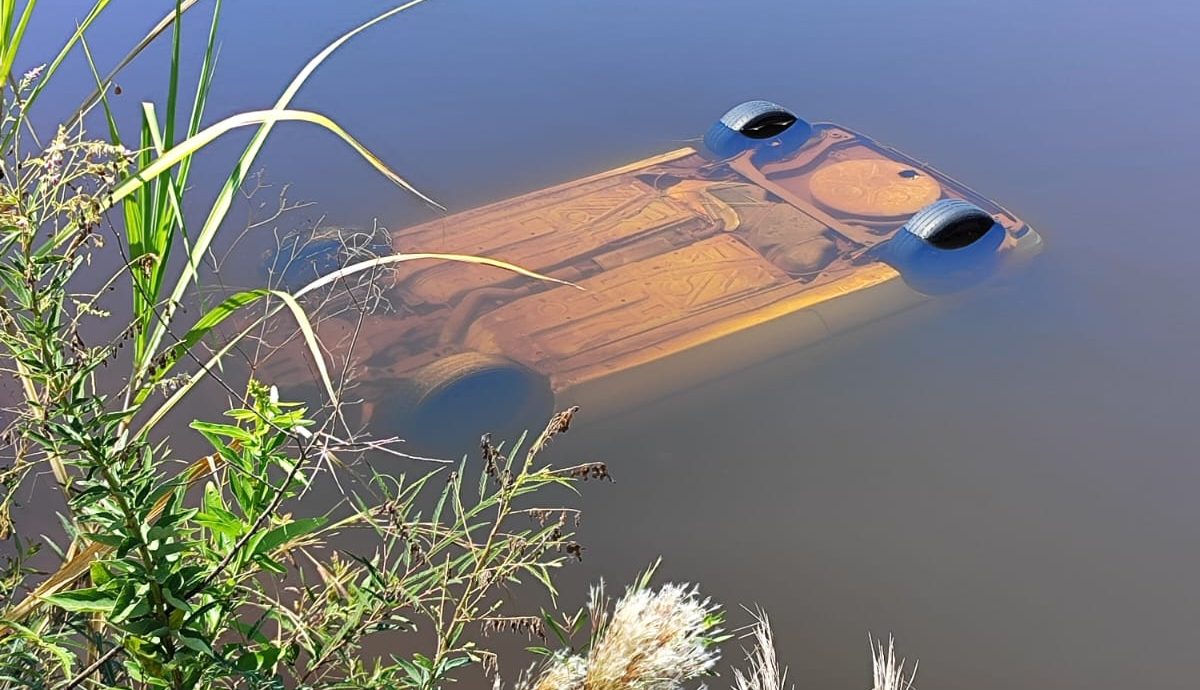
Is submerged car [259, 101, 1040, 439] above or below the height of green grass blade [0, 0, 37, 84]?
below

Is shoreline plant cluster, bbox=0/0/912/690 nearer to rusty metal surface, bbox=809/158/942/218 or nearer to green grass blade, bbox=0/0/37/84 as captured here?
green grass blade, bbox=0/0/37/84

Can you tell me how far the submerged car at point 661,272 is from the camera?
363 cm

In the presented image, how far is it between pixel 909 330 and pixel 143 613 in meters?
3.62

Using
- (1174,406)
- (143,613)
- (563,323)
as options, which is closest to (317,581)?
(563,323)

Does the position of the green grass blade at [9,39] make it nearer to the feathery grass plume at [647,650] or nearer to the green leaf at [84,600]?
the green leaf at [84,600]

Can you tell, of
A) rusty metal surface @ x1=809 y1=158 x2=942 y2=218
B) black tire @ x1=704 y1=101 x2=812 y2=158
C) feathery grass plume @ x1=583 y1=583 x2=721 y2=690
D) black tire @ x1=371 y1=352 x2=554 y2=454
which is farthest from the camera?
black tire @ x1=704 y1=101 x2=812 y2=158

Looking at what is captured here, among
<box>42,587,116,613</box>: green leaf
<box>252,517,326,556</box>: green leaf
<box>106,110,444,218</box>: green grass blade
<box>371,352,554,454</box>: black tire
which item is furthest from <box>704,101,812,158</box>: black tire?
<box>42,587,116,613</box>: green leaf

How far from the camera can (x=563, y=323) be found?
153 inches

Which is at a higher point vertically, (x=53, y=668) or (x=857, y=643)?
(x=53, y=668)

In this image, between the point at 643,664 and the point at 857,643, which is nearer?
the point at 643,664

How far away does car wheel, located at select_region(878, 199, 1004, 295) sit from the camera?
426 cm

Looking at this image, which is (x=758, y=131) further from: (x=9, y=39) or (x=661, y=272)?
(x=9, y=39)

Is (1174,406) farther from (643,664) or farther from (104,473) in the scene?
(104,473)

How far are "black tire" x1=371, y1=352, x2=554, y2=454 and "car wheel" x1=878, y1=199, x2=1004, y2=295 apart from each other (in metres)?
1.75
